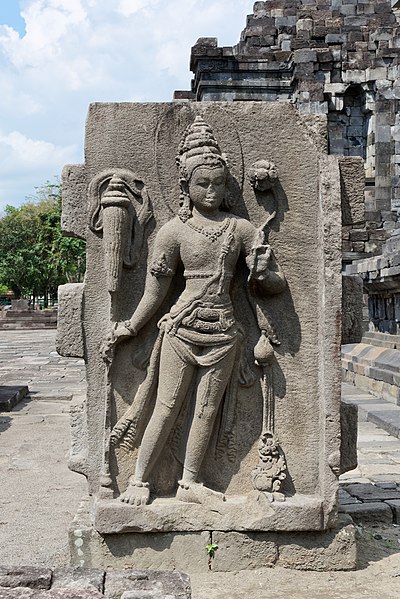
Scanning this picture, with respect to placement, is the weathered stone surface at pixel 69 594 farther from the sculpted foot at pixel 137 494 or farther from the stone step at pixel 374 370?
the stone step at pixel 374 370

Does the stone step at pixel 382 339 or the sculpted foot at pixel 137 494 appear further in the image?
the stone step at pixel 382 339

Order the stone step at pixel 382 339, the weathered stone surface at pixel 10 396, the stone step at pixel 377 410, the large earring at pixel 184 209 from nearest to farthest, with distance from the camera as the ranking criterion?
1. the large earring at pixel 184 209
2. the stone step at pixel 377 410
3. the weathered stone surface at pixel 10 396
4. the stone step at pixel 382 339

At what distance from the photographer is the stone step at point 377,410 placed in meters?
7.78

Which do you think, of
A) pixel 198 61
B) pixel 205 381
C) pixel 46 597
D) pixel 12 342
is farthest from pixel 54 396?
pixel 12 342

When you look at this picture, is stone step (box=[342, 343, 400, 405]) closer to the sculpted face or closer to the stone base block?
the stone base block

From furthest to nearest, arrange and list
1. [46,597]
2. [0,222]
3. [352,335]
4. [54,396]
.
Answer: [0,222] → [54,396] → [352,335] → [46,597]

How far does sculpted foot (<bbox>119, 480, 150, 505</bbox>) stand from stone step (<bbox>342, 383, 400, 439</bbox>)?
14.1 ft

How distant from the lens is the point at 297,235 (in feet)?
13.3

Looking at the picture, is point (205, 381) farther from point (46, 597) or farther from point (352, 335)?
point (46, 597)

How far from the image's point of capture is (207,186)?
390 cm

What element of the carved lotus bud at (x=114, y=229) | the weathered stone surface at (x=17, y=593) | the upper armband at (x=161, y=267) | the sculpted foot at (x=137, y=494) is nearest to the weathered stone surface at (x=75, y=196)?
the carved lotus bud at (x=114, y=229)

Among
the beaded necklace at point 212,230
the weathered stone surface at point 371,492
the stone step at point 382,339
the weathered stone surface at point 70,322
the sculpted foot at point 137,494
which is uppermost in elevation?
the beaded necklace at point 212,230

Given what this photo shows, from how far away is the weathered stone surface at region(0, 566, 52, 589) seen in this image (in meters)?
2.69

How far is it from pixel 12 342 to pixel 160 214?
21417mm
